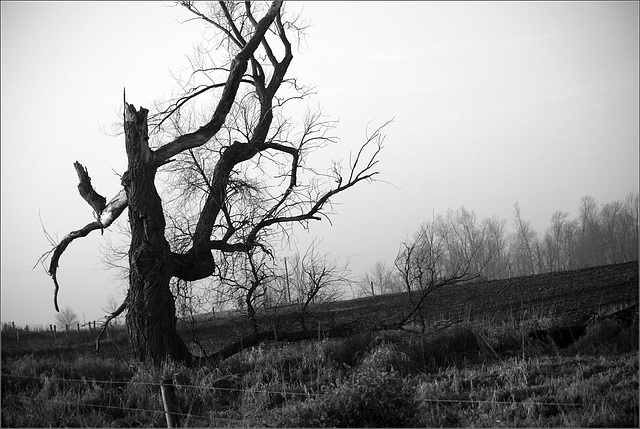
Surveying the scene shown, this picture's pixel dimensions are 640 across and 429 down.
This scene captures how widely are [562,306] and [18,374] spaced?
12.2m

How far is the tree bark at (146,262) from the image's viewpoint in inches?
448

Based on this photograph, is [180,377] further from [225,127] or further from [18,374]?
[225,127]

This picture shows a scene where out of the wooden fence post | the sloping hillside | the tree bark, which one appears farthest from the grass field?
the sloping hillside

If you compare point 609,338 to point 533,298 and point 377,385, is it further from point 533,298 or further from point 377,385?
point 533,298

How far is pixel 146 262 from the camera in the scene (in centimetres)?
1154

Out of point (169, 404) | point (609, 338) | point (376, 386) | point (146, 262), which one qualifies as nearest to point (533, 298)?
point (609, 338)

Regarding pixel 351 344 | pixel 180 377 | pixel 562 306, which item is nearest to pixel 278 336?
pixel 351 344

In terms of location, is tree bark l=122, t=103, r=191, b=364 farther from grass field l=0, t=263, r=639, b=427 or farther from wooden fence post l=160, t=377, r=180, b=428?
wooden fence post l=160, t=377, r=180, b=428

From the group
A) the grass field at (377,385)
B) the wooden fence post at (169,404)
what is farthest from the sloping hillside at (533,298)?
the wooden fence post at (169,404)

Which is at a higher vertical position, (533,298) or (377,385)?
(533,298)

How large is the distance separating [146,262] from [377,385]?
21.2ft

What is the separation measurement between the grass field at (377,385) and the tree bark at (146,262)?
64cm

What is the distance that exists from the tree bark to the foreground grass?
649 mm

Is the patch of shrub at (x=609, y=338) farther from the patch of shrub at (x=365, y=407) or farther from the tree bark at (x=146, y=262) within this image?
the tree bark at (x=146, y=262)
